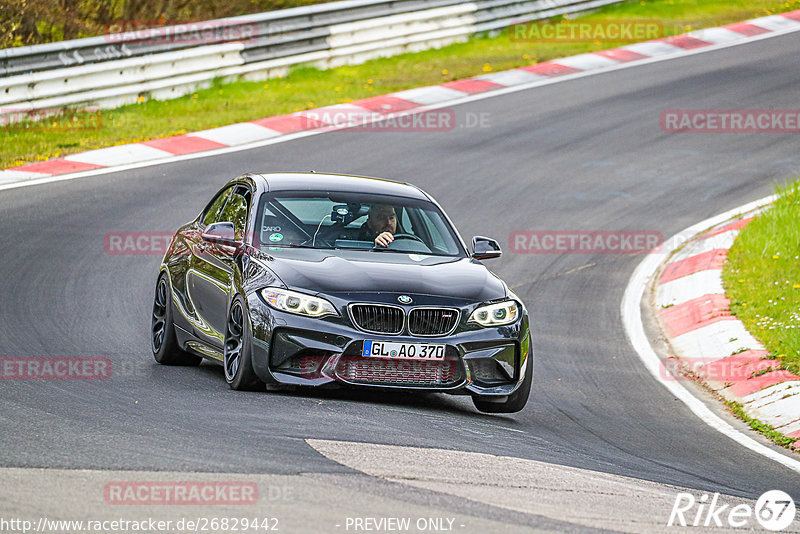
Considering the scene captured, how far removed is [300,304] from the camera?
26.5ft

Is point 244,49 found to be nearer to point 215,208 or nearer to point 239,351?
point 215,208

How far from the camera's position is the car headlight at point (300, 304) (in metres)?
8.04

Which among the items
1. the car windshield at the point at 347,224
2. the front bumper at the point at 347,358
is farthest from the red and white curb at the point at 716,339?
the car windshield at the point at 347,224

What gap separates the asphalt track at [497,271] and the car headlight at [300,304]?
57 centimetres

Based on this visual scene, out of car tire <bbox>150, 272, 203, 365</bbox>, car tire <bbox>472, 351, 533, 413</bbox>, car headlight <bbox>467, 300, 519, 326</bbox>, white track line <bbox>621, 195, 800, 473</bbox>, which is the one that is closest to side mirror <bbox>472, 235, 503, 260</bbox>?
car headlight <bbox>467, 300, 519, 326</bbox>

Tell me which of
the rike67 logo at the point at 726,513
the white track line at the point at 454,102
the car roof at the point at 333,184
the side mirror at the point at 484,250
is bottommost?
the white track line at the point at 454,102

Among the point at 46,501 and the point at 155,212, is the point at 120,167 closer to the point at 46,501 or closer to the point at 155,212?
the point at 155,212

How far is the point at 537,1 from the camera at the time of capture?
27.2 m

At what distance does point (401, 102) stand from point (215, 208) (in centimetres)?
1095

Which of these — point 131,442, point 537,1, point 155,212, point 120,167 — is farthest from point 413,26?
point 131,442

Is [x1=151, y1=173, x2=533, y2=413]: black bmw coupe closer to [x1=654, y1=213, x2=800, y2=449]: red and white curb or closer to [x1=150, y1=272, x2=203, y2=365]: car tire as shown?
[x1=150, y1=272, x2=203, y2=365]: car tire

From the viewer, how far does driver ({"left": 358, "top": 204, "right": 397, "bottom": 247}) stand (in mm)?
9211

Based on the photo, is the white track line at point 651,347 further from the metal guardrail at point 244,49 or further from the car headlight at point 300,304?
the metal guardrail at point 244,49

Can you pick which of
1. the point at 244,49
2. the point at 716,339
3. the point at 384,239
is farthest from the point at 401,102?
the point at 384,239
